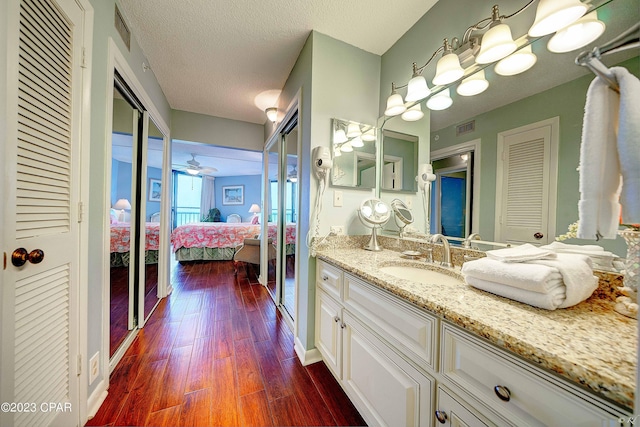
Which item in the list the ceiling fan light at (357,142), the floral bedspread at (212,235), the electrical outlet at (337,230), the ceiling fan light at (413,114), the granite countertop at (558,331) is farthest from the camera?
the floral bedspread at (212,235)

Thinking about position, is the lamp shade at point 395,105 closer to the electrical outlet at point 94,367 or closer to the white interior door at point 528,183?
the white interior door at point 528,183

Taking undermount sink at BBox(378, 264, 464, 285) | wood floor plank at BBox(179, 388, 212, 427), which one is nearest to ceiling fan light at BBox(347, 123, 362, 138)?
undermount sink at BBox(378, 264, 464, 285)

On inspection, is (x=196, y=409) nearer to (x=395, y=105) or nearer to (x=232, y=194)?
(x=395, y=105)

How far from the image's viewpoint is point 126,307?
83.3 inches

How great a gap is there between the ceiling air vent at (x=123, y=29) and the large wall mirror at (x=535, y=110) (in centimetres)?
205

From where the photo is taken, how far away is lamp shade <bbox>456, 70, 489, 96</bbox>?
3.80 feet

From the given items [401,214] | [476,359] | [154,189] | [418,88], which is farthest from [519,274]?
[154,189]

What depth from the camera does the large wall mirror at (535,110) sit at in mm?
780

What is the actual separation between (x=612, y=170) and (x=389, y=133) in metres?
1.41

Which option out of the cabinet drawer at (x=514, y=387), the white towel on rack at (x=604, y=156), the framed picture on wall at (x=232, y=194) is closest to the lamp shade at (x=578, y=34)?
the white towel on rack at (x=604, y=156)

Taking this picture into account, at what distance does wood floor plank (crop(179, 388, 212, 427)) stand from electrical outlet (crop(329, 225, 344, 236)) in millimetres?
1256

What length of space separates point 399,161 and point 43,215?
6.48 ft

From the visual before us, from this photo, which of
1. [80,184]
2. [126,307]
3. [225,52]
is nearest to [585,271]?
[80,184]

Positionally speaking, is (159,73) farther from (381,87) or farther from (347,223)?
(347,223)
